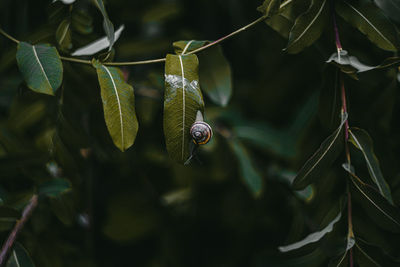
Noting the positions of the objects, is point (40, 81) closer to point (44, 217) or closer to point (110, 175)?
point (44, 217)

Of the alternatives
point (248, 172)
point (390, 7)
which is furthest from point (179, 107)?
point (248, 172)

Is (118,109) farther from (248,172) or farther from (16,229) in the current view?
(248,172)

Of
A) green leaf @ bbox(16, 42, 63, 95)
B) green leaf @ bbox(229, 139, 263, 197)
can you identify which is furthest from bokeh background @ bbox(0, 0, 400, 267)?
green leaf @ bbox(16, 42, 63, 95)

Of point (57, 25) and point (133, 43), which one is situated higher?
point (57, 25)

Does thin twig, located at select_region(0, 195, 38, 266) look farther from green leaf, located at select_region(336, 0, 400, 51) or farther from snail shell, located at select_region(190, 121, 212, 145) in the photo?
green leaf, located at select_region(336, 0, 400, 51)

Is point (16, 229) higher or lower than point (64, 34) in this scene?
lower

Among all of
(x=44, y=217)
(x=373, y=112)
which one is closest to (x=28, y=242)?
(x=44, y=217)
